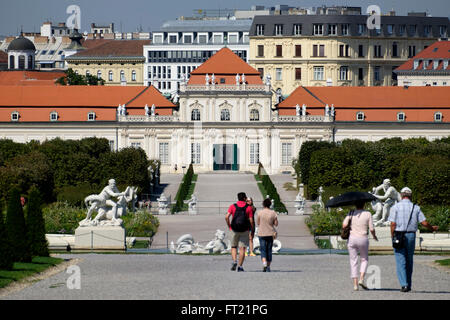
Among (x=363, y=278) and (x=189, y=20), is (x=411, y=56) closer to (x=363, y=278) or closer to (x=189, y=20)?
(x=189, y=20)

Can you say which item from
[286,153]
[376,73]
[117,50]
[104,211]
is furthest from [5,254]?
[117,50]

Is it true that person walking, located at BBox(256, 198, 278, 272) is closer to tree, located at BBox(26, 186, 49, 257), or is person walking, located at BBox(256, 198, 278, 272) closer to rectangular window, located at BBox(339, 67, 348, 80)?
tree, located at BBox(26, 186, 49, 257)

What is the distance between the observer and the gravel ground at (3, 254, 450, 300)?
26031 millimetres

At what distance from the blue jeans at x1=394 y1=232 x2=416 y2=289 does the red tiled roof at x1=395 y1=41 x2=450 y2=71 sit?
98710mm

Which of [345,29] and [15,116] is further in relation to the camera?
[345,29]

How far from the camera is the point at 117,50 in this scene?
506 feet

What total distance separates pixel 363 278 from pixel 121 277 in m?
5.60

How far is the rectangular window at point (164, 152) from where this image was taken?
93.4 metres

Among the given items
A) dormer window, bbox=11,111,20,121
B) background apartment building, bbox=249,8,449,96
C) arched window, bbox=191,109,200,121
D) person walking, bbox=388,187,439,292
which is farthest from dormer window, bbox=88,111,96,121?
person walking, bbox=388,187,439,292

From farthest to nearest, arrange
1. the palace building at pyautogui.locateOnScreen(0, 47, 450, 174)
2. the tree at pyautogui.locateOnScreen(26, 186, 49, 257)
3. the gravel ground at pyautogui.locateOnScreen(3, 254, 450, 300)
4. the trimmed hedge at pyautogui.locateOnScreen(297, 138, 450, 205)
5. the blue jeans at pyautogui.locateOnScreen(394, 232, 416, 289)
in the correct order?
the palace building at pyautogui.locateOnScreen(0, 47, 450, 174), the trimmed hedge at pyautogui.locateOnScreen(297, 138, 450, 205), the tree at pyautogui.locateOnScreen(26, 186, 49, 257), the blue jeans at pyautogui.locateOnScreen(394, 232, 416, 289), the gravel ground at pyautogui.locateOnScreen(3, 254, 450, 300)

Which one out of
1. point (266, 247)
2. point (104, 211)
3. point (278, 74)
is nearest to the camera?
point (266, 247)

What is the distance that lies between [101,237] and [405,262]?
56.8ft

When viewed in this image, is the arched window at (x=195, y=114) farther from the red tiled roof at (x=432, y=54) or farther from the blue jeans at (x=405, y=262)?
the blue jeans at (x=405, y=262)

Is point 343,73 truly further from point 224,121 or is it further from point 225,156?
point 225,156
